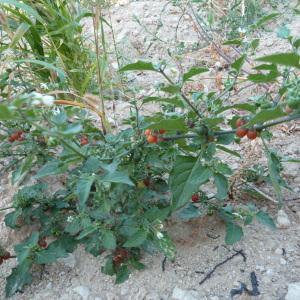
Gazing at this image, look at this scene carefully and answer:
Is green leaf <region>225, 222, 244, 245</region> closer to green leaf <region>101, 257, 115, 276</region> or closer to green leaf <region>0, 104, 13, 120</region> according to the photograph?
green leaf <region>101, 257, 115, 276</region>

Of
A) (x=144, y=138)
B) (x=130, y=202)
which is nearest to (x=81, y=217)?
(x=130, y=202)

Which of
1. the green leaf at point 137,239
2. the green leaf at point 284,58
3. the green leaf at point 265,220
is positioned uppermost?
the green leaf at point 284,58

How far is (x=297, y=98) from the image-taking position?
1121 mm

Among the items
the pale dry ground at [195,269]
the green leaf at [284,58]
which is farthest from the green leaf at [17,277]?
the green leaf at [284,58]

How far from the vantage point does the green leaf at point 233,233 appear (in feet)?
4.73

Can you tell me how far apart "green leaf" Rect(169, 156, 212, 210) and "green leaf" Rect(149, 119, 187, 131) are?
0.36ft

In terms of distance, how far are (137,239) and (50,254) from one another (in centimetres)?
29

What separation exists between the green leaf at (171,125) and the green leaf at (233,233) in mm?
346

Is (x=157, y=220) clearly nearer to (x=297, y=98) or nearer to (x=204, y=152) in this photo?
(x=204, y=152)

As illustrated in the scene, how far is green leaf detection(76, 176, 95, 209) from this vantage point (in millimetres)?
1174

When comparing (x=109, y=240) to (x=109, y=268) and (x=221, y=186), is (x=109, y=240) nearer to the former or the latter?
(x=109, y=268)

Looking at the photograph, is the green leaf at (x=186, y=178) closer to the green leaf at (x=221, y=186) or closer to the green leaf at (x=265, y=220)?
the green leaf at (x=221, y=186)

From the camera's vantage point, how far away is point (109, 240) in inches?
52.8

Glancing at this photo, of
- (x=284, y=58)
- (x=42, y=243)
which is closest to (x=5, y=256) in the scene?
(x=42, y=243)
